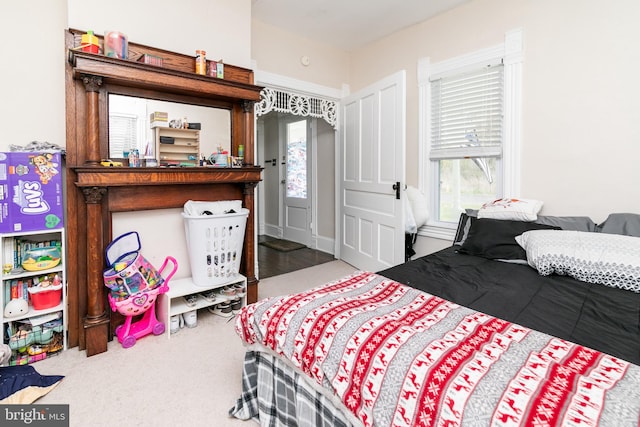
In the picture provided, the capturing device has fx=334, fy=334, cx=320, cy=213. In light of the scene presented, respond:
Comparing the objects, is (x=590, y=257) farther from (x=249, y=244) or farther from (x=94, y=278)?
(x=94, y=278)

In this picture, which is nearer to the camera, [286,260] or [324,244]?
[286,260]

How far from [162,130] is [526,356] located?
97.8 inches

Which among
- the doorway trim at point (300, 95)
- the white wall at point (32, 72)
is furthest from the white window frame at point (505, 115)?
the white wall at point (32, 72)

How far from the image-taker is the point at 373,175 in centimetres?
356

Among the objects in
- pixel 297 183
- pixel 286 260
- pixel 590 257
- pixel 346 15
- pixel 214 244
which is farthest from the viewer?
pixel 297 183

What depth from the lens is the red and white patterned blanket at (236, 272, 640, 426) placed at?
0.75 meters

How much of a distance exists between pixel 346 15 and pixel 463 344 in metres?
3.26

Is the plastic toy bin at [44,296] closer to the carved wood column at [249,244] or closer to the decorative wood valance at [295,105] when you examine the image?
the carved wood column at [249,244]

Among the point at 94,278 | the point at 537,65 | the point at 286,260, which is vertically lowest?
the point at 286,260

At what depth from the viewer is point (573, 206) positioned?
2479mm

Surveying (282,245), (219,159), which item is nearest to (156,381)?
(219,159)

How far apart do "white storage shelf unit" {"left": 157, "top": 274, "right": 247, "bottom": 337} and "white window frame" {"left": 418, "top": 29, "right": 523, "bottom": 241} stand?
2.00 metres

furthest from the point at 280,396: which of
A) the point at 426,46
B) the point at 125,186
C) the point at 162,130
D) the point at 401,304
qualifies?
the point at 426,46

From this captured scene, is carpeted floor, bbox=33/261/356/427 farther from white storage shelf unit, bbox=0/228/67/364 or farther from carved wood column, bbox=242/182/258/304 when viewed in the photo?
carved wood column, bbox=242/182/258/304
